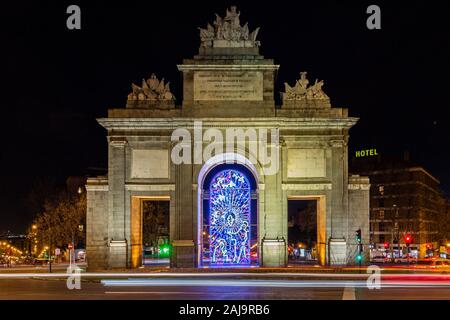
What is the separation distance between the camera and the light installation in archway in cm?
5206

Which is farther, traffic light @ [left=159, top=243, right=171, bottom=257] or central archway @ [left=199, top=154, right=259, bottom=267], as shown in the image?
traffic light @ [left=159, top=243, right=171, bottom=257]

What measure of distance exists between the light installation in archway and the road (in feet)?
36.2

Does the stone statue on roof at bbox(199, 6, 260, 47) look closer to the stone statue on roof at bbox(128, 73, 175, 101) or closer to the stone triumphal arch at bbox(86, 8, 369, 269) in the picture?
the stone triumphal arch at bbox(86, 8, 369, 269)

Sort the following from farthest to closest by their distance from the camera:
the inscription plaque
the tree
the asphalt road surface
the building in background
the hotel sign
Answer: the hotel sign
the building in background
the tree
the inscription plaque
the asphalt road surface

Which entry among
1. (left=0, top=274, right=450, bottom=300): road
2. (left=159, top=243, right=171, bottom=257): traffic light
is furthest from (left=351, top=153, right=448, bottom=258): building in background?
(left=0, top=274, right=450, bottom=300): road

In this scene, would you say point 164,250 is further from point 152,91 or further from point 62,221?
point 152,91

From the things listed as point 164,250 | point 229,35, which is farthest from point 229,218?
point 164,250

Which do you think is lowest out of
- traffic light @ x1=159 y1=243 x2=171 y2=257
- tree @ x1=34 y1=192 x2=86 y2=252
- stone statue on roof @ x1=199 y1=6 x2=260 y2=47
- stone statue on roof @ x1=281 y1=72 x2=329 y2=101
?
traffic light @ x1=159 y1=243 x2=171 y2=257

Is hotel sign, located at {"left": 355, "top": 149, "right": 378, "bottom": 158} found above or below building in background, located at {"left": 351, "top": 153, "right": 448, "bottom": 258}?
above

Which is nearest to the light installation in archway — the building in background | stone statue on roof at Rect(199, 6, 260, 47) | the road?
stone statue on roof at Rect(199, 6, 260, 47)

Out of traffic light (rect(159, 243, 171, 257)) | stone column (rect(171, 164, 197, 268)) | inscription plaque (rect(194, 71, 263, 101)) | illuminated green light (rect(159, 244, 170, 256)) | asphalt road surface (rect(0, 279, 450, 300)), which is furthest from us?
traffic light (rect(159, 243, 171, 257))

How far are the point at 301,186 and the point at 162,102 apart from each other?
35.4ft

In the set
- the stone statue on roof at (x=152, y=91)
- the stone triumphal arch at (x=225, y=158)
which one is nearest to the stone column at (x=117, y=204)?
A: the stone triumphal arch at (x=225, y=158)

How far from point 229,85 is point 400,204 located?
6632 centimetres
